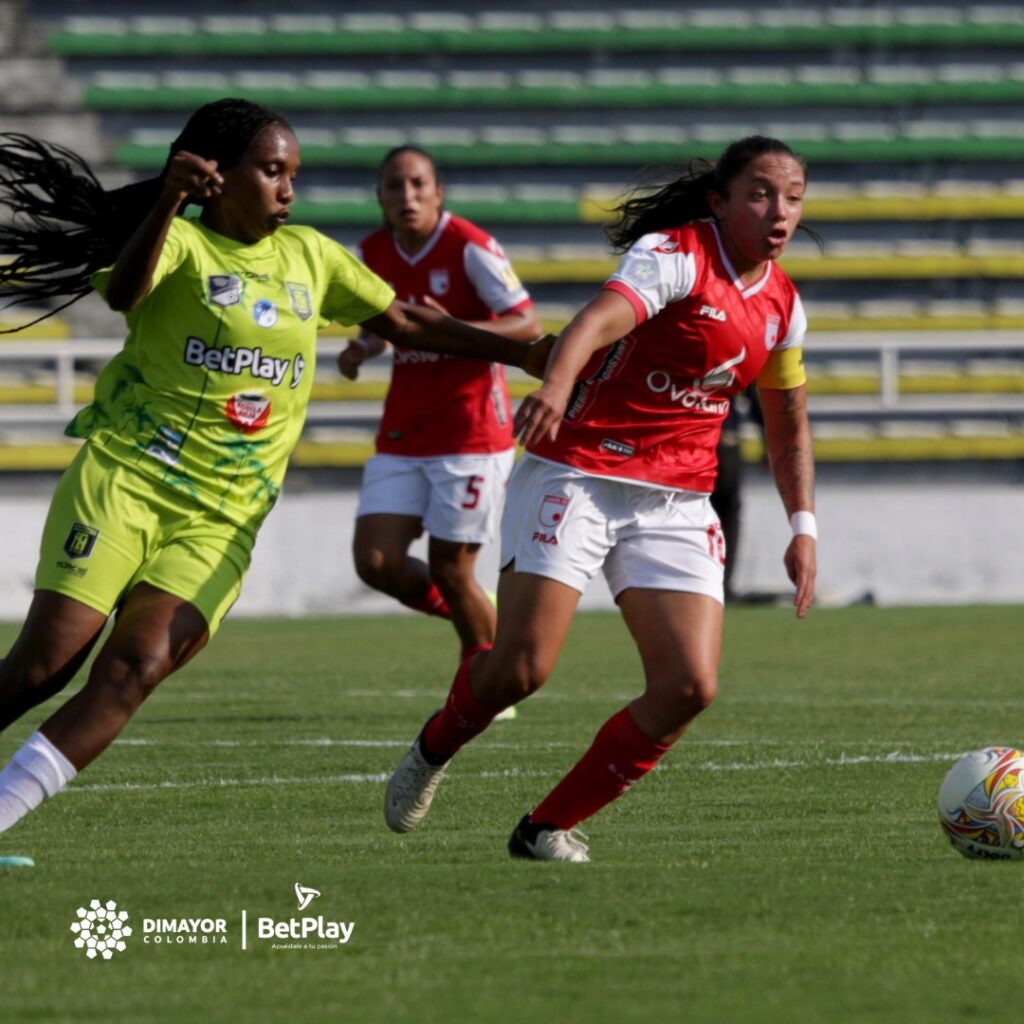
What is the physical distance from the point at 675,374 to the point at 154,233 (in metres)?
1.42

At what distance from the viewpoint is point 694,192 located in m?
5.70

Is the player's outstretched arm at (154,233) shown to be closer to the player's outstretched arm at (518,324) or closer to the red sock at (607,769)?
the red sock at (607,769)

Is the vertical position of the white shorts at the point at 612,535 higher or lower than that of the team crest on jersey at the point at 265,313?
lower

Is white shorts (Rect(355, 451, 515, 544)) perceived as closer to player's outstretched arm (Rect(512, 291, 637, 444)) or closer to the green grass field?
the green grass field

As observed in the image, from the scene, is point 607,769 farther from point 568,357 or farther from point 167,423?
point 167,423

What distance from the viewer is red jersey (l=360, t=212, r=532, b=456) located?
9.37 metres

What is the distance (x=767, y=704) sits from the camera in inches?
373

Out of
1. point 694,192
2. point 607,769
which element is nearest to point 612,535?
point 607,769

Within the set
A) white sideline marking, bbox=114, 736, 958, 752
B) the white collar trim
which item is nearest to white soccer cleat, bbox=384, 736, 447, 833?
the white collar trim

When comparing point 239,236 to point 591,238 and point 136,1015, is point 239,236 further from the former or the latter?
point 591,238

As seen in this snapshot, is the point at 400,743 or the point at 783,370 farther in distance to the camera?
the point at 400,743

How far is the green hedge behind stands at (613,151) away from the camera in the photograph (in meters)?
19.2

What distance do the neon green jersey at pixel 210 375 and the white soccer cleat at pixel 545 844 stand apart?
1.03 metres

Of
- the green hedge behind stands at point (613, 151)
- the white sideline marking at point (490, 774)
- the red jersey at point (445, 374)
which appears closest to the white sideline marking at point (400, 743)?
the white sideline marking at point (490, 774)
